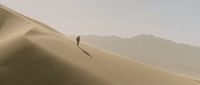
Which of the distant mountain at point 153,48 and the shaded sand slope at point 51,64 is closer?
the shaded sand slope at point 51,64

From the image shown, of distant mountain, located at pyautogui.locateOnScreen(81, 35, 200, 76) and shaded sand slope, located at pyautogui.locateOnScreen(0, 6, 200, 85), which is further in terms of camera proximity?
distant mountain, located at pyautogui.locateOnScreen(81, 35, 200, 76)

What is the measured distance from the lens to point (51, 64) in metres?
10.7

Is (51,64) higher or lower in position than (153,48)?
higher

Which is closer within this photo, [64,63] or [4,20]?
[64,63]

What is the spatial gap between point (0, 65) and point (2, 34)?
3241 mm

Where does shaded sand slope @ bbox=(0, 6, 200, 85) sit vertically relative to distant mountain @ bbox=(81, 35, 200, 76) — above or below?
above

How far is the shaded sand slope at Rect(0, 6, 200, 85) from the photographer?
10062 millimetres

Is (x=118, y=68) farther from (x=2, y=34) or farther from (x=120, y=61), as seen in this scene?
(x=2, y=34)

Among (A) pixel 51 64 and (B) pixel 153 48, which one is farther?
(B) pixel 153 48

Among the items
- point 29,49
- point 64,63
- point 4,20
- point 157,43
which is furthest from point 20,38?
point 157,43

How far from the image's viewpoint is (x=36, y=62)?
1066 cm

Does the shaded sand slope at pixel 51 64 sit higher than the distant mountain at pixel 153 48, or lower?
higher

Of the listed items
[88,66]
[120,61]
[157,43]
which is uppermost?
[88,66]

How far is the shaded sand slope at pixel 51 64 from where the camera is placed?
33.0 ft
